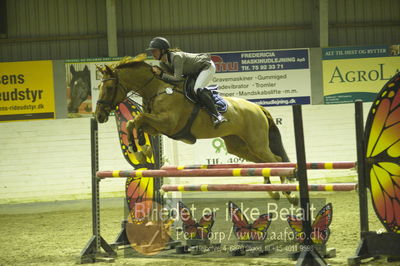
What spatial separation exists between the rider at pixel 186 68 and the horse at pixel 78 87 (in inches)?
172

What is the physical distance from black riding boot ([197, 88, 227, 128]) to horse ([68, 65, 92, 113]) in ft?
15.0

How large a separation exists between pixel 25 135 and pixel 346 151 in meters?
5.70

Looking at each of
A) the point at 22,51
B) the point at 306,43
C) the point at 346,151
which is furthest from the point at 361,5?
the point at 22,51

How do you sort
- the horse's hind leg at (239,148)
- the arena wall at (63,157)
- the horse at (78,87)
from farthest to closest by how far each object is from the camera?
the horse at (78,87) → the arena wall at (63,157) → the horse's hind leg at (239,148)

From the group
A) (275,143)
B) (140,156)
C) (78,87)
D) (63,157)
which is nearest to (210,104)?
(140,156)

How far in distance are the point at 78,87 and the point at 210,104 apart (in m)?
4.76

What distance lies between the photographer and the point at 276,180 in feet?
32.0

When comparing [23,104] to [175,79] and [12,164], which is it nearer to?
[12,164]

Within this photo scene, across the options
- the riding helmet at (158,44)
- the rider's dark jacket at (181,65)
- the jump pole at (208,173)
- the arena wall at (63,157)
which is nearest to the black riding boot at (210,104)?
the rider's dark jacket at (181,65)

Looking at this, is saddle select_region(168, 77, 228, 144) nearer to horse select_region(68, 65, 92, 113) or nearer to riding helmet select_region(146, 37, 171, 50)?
riding helmet select_region(146, 37, 171, 50)

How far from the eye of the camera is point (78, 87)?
989 centimetres

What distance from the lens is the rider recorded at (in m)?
5.54

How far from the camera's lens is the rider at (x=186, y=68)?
18.2 ft

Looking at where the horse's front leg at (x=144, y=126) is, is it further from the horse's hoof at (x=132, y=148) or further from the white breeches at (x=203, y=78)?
the white breeches at (x=203, y=78)
